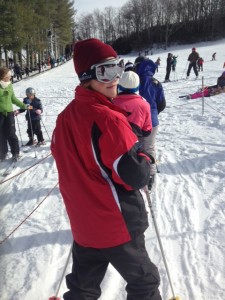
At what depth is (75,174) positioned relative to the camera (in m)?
1.79

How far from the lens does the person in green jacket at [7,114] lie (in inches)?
226

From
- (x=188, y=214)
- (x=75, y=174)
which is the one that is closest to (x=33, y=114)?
(x=188, y=214)

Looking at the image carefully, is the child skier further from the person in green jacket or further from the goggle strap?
the goggle strap

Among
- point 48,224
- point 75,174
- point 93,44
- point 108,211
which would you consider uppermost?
point 93,44

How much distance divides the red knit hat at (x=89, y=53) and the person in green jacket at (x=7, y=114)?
14.0 ft

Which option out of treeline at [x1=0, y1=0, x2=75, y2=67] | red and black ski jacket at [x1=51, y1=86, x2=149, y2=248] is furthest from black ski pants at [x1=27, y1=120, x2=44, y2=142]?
treeline at [x1=0, y1=0, x2=75, y2=67]

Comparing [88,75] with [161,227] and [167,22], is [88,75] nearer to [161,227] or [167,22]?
[161,227]

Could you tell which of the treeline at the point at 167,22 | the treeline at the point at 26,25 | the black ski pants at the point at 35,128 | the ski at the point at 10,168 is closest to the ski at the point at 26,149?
the black ski pants at the point at 35,128

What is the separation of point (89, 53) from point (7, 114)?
15.0 feet

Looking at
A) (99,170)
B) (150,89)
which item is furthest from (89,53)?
(150,89)

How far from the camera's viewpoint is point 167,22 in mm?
64625

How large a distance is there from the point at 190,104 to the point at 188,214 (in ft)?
24.5

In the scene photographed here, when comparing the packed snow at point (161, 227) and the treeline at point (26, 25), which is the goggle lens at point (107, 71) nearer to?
the packed snow at point (161, 227)

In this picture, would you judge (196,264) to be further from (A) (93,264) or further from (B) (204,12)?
(B) (204,12)
